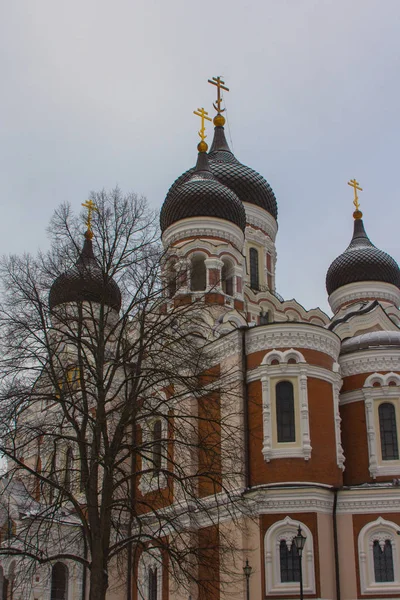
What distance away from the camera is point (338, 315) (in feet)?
101

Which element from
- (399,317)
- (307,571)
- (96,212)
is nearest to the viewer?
(96,212)

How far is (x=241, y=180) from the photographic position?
3103 cm

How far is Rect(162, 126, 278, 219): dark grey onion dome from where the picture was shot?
30859 millimetres

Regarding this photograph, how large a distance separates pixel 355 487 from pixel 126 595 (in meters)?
7.84

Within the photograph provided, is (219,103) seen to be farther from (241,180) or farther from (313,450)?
(313,450)

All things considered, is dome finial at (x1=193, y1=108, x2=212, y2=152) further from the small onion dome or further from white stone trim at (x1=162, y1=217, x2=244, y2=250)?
the small onion dome

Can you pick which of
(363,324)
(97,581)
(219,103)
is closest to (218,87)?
(219,103)

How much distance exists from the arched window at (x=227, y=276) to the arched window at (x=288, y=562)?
966 cm

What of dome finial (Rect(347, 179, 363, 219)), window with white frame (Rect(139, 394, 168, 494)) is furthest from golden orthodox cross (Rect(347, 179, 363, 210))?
window with white frame (Rect(139, 394, 168, 494))

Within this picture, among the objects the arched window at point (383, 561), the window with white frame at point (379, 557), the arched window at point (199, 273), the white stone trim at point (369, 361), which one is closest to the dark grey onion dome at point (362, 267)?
the arched window at point (199, 273)

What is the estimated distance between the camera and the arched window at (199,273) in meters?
26.1

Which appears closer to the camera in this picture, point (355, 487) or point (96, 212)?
point (96, 212)

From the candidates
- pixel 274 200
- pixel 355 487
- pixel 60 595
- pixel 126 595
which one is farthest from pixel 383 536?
pixel 274 200

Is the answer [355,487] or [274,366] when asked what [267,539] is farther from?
[274,366]
